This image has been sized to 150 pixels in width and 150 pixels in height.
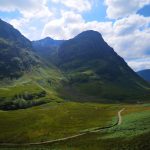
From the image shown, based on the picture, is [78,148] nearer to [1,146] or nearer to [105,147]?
[105,147]

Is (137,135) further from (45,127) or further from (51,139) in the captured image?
(45,127)

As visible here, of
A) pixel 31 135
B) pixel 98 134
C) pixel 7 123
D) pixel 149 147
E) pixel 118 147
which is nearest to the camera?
pixel 149 147

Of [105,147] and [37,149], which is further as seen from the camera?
[37,149]

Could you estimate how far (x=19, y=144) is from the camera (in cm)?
9175

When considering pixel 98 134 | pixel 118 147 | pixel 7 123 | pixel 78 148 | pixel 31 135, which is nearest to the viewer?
pixel 118 147

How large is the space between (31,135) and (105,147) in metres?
36.5

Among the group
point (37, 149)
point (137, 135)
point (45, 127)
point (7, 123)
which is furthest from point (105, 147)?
point (7, 123)

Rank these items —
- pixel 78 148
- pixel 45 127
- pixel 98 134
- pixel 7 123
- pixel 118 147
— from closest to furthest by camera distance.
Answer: pixel 118 147 < pixel 78 148 < pixel 98 134 < pixel 45 127 < pixel 7 123

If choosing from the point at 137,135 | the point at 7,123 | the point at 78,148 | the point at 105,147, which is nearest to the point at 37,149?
the point at 78,148

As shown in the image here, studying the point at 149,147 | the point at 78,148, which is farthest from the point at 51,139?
the point at 149,147

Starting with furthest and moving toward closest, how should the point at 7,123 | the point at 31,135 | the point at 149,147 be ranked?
the point at 7,123, the point at 31,135, the point at 149,147

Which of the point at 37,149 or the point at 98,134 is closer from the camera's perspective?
the point at 37,149

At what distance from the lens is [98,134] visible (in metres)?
91.1

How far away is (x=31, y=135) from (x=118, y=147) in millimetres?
40018
